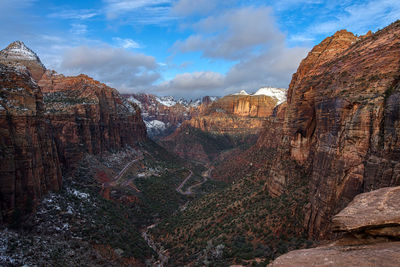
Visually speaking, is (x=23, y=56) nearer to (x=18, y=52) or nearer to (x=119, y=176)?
(x=18, y=52)

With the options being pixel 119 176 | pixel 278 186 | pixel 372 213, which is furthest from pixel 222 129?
pixel 372 213

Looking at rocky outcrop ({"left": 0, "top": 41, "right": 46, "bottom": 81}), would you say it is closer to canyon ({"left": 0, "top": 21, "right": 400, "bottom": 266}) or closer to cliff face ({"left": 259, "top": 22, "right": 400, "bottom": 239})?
canyon ({"left": 0, "top": 21, "right": 400, "bottom": 266})

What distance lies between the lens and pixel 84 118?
5747 centimetres

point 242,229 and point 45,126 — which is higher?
point 45,126

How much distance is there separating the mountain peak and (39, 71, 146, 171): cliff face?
10.4m

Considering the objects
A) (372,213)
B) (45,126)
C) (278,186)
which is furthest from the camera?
(45,126)

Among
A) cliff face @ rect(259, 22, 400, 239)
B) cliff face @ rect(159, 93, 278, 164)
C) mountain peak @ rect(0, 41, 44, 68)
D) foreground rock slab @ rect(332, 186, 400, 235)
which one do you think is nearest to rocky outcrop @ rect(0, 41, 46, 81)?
mountain peak @ rect(0, 41, 44, 68)

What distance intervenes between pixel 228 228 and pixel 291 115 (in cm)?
1651

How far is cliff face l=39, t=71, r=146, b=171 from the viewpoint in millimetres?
48969

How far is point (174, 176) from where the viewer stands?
7450cm

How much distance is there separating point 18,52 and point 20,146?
7711 cm

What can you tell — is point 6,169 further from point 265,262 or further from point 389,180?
point 389,180

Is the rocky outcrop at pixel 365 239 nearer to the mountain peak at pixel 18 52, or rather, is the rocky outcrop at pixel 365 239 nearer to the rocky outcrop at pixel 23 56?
the rocky outcrop at pixel 23 56

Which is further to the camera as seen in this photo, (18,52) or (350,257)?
(18,52)
